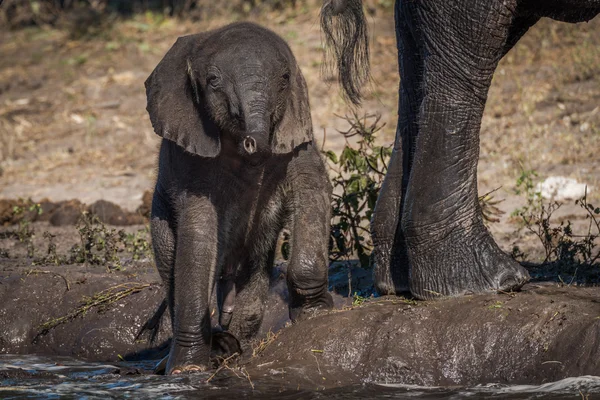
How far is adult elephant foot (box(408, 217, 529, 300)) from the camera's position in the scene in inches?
199

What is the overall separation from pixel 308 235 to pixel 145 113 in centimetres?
697

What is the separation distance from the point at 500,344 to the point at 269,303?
1868 mm

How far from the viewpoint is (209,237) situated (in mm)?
5094

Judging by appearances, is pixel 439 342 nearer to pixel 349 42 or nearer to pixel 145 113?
pixel 349 42

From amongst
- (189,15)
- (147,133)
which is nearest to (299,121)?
(147,133)

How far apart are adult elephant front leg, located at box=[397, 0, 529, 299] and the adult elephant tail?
54 centimetres

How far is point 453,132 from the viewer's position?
5.08 metres

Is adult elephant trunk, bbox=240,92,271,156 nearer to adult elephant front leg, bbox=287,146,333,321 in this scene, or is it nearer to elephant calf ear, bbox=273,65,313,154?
elephant calf ear, bbox=273,65,313,154

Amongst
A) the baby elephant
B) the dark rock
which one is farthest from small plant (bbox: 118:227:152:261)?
the baby elephant

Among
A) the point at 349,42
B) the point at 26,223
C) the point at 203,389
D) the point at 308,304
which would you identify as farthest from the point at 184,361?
the point at 26,223

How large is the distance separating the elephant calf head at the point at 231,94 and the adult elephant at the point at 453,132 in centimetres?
57

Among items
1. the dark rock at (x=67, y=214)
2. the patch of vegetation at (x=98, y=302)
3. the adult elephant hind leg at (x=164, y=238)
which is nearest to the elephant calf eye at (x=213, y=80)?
the adult elephant hind leg at (x=164, y=238)

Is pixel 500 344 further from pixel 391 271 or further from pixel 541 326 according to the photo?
pixel 391 271

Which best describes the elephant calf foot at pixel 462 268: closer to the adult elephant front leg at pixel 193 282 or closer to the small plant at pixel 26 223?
the adult elephant front leg at pixel 193 282
